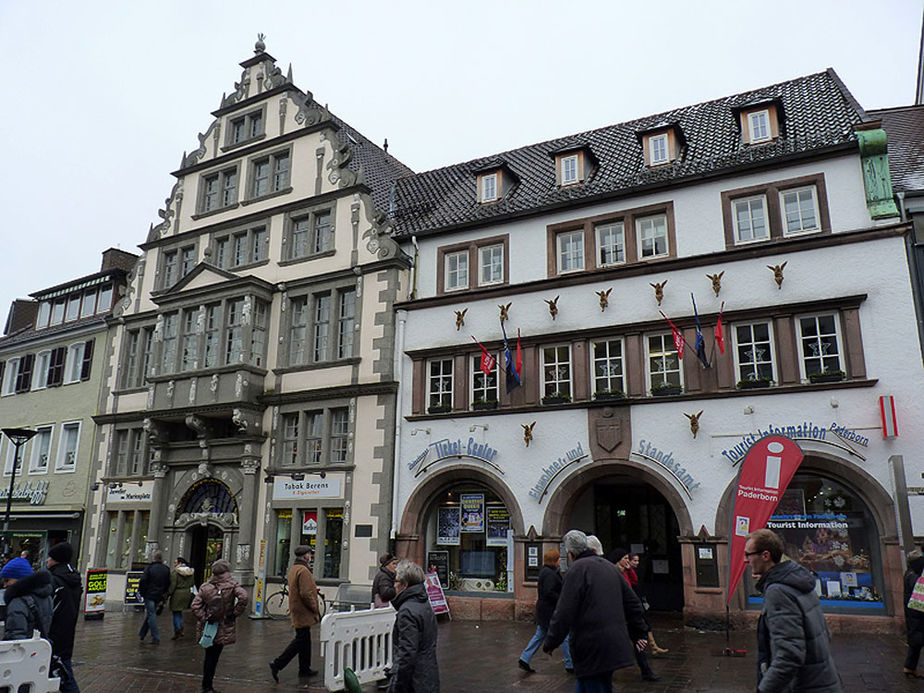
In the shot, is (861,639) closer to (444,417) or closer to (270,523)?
(444,417)

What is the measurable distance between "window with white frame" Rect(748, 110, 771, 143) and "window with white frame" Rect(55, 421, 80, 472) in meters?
25.6

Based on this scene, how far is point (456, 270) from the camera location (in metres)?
22.3

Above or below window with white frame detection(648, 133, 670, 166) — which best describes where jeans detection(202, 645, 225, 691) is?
below

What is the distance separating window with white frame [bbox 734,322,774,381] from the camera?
55.8 ft

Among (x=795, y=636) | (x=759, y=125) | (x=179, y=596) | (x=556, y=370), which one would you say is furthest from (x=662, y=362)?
(x=795, y=636)

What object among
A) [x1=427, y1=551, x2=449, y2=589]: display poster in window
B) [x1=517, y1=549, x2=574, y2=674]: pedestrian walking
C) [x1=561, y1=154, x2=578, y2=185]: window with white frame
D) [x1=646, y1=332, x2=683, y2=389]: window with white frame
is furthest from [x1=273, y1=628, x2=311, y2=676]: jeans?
[x1=561, y1=154, x2=578, y2=185]: window with white frame

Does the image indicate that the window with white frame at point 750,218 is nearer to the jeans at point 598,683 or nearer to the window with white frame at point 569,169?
the window with white frame at point 569,169

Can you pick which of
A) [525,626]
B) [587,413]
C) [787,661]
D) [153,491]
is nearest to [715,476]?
[587,413]

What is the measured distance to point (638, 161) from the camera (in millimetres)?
21312

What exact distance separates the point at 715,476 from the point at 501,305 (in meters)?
7.13

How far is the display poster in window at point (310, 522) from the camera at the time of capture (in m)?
22.0

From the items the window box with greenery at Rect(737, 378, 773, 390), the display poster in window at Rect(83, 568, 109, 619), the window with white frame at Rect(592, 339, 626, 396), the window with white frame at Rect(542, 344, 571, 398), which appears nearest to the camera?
the window box with greenery at Rect(737, 378, 773, 390)

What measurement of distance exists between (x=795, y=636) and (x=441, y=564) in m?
16.3

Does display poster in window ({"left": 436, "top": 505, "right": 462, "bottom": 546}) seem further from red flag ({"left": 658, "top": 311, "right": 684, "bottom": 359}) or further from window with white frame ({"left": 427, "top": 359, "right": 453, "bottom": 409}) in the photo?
red flag ({"left": 658, "top": 311, "right": 684, "bottom": 359})
